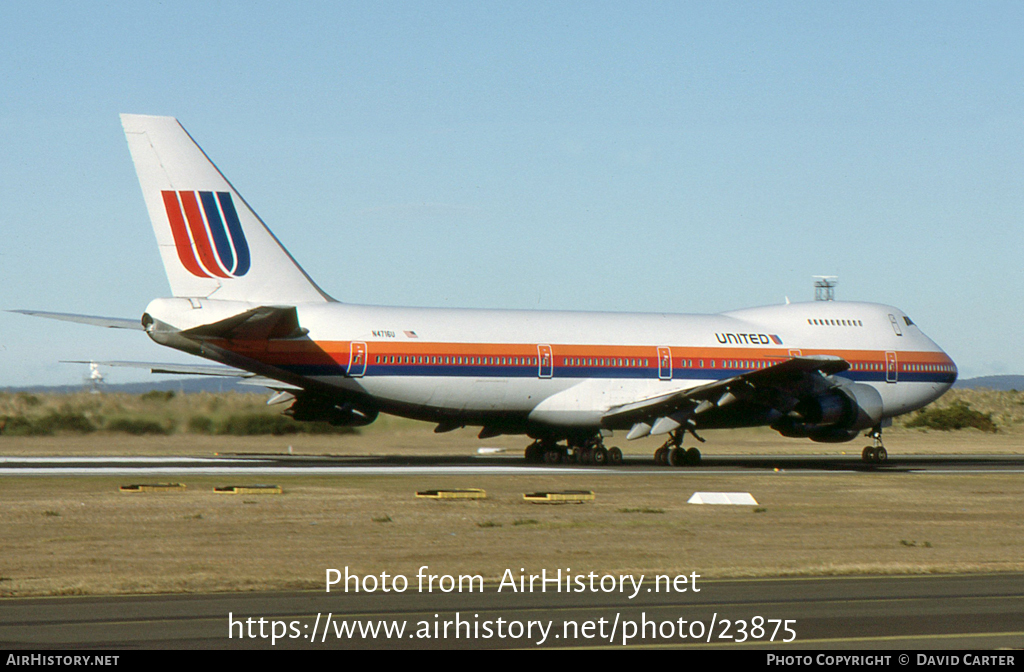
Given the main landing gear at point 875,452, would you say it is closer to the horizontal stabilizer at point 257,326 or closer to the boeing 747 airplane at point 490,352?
the boeing 747 airplane at point 490,352

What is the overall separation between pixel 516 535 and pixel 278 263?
18.5 meters

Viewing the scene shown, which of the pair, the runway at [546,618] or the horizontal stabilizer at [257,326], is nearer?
the runway at [546,618]

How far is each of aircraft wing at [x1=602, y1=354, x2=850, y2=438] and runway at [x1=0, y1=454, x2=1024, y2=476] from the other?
1.45 meters

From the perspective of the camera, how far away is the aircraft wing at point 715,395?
3569 cm

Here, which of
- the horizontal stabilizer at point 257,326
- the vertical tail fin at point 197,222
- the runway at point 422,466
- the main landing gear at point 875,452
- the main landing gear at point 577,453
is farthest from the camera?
the main landing gear at point 875,452

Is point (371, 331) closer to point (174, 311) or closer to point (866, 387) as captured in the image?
point (174, 311)

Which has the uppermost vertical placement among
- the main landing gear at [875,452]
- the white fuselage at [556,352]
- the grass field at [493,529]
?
the white fuselage at [556,352]

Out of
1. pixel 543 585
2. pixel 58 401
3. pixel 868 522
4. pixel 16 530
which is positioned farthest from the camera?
pixel 58 401

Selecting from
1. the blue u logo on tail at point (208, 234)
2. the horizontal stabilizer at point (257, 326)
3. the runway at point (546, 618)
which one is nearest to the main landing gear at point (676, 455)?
the horizontal stabilizer at point (257, 326)

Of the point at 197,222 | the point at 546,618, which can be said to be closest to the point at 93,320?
the point at 197,222

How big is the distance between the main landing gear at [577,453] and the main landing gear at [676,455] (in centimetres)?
158

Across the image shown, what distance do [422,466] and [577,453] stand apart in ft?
20.4

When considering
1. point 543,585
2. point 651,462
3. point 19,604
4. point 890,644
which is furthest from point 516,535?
point 651,462

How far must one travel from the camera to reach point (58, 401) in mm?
43938
